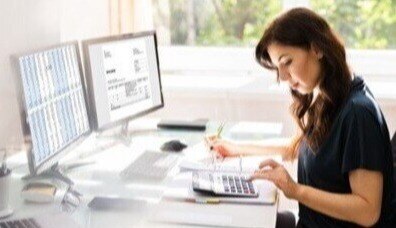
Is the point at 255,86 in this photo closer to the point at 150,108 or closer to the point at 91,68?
the point at 150,108

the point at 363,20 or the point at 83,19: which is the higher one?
the point at 83,19

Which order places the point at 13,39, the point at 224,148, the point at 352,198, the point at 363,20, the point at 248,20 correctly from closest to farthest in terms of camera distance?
the point at 352,198
the point at 13,39
the point at 224,148
the point at 363,20
the point at 248,20

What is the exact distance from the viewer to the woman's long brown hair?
157cm

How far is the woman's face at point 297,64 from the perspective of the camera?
1.59 m

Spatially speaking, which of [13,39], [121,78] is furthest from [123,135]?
[13,39]

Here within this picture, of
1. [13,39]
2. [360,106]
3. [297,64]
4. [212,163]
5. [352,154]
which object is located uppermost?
[13,39]

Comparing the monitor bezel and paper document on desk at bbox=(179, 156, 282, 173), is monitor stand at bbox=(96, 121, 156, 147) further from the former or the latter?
the monitor bezel

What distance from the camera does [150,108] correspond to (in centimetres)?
243

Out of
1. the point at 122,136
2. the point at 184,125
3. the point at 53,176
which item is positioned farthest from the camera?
the point at 184,125

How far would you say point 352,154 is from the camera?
4.95 feet

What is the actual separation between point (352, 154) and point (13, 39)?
1.20 m

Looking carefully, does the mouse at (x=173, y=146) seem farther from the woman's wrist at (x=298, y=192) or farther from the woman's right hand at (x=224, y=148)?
the woman's wrist at (x=298, y=192)

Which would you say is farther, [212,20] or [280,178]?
[212,20]

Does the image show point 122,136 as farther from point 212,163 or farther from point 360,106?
point 360,106
